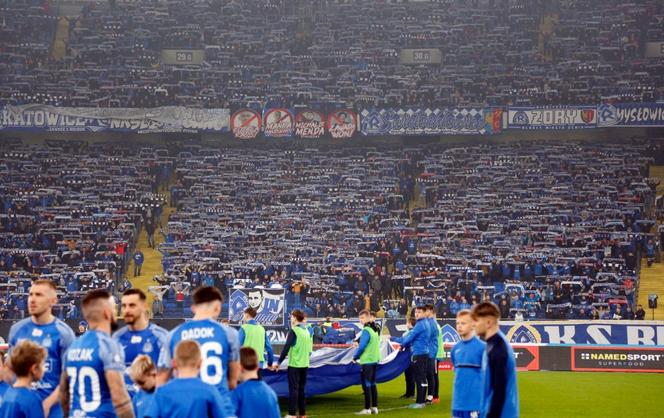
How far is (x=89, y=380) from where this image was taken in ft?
29.5

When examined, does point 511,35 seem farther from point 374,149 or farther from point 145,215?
point 145,215

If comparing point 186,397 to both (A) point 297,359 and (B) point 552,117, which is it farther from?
(B) point 552,117

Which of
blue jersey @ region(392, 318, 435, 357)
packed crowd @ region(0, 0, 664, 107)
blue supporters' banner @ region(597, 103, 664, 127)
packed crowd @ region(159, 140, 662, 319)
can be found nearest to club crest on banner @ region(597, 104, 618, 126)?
blue supporters' banner @ region(597, 103, 664, 127)

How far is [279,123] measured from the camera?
56625 millimetres

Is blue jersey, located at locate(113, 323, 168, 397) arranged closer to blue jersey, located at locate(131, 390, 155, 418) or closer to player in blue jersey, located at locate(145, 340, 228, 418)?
blue jersey, located at locate(131, 390, 155, 418)

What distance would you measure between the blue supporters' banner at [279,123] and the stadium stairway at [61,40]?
1304 centimetres

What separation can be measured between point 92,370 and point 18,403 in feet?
2.01

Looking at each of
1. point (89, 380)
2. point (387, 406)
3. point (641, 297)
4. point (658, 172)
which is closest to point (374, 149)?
point (658, 172)

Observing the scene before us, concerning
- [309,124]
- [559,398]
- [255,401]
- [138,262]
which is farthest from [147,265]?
[255,401]

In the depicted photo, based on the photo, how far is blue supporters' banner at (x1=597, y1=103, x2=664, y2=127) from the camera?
5462 cm

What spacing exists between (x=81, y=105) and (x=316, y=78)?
39.2ft

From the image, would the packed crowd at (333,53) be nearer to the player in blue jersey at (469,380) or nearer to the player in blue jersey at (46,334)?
the player in blue jersey at (469,380)

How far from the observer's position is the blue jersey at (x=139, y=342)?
10211 mm

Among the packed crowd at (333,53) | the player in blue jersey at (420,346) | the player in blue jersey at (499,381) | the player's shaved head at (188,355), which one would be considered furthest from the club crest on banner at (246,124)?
the player's shaved head at (188,355)
